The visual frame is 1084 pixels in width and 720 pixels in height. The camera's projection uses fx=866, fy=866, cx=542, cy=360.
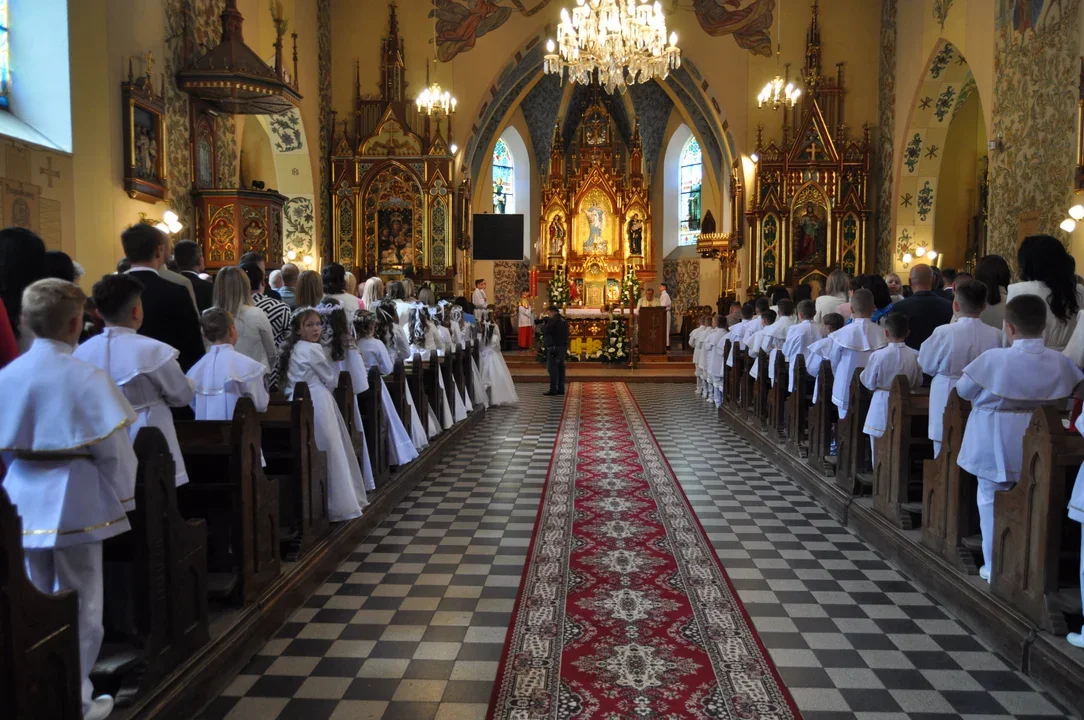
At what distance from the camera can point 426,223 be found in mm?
17812

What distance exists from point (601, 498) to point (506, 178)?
790 inches

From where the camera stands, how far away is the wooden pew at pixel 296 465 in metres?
4.72

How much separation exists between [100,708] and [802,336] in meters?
6.99

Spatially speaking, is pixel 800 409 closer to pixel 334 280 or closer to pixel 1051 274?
pixel 1051 274

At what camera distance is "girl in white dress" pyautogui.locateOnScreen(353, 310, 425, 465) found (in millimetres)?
7113

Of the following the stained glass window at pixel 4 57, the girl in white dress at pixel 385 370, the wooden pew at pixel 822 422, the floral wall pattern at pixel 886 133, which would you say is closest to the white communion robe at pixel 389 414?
the girl in white dress at pixel 385 370

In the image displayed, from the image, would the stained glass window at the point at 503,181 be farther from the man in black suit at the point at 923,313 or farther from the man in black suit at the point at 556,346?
the man in black suit at the point at 923,313

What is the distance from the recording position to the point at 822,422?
719 centimetres

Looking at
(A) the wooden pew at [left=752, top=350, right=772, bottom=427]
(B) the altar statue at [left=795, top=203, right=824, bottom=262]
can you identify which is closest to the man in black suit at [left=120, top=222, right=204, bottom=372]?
(A) the wooden pew at [left=752, top=350, right=772, bottom=427]

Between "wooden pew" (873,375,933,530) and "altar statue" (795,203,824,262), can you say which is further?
"altar statue" (795,203,824,262)

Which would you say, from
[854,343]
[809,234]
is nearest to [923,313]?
[854,343]

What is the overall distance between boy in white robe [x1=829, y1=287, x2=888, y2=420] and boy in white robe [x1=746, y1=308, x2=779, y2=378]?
9.54 feet

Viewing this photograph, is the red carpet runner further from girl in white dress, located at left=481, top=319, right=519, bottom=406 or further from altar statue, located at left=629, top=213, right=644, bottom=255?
altar statue, located at left=629, top=213, right=644, bottom=255

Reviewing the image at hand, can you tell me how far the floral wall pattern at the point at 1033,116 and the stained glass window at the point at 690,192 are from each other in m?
12.7
